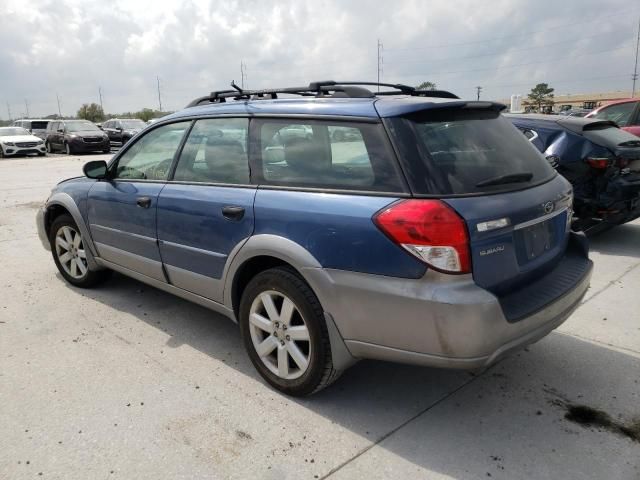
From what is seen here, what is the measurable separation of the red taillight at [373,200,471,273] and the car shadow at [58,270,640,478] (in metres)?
0.93

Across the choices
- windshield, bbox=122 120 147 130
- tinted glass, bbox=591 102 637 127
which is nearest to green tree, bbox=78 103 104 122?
windshield, bbox=122 120 147 130


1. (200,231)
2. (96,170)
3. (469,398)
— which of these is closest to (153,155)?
(96,170)

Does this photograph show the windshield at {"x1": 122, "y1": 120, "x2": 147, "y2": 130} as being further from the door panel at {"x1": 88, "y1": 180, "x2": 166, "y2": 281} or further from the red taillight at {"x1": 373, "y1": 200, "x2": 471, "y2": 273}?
the red taillight at {"x1": 373, "y1": 200, "x2": 471, "y2": 273}

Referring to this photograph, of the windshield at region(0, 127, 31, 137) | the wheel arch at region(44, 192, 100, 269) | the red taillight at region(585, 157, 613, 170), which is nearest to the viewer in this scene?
the wheel arch at region(44, 192, 100, 269)

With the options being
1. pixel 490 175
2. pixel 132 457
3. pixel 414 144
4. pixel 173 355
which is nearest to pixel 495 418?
pixel 490 175

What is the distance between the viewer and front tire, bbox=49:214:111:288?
475cm

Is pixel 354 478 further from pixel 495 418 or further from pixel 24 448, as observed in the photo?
pixel 24 448

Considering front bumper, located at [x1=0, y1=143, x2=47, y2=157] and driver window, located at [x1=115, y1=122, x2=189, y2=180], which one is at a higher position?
driver window, located at [x1=115, y1=122, x2=189, y2=180]

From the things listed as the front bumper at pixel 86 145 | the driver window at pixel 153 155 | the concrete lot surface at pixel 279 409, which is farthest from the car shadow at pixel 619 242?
the front bumper at pixel 86 145

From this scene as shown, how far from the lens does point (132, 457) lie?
2.53 meters

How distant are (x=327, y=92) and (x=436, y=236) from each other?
1.39 meters

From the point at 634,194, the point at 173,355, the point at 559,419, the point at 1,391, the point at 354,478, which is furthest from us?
the point at 634,194

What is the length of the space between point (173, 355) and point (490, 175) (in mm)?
2376

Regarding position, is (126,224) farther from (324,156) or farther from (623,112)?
(623,112)
